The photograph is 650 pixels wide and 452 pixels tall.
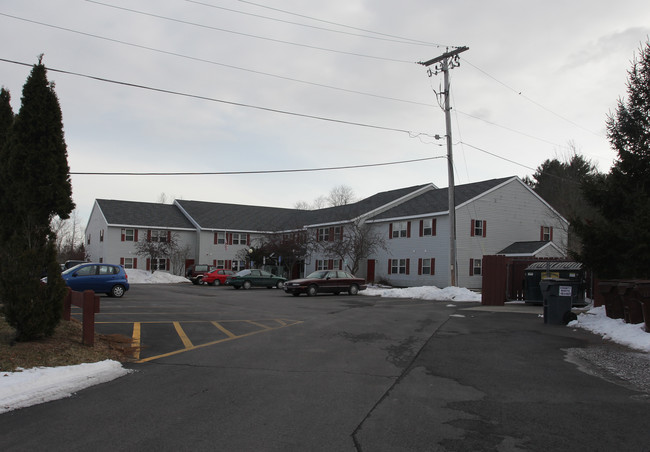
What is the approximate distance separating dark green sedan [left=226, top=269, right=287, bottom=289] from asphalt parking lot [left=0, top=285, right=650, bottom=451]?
22875 millimetres

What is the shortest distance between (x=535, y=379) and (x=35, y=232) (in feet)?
29.2

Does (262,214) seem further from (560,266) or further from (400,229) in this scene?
(560,266)

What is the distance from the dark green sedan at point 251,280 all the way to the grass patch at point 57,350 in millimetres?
24749

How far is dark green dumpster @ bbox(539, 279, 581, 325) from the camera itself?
48.6ft

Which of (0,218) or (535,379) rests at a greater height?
(0,218)

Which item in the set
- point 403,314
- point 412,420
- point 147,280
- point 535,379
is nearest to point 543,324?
point 403,314

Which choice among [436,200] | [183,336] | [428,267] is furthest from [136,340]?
[436,200]

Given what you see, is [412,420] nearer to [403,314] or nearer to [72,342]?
[72,342]

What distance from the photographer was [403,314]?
18.0m

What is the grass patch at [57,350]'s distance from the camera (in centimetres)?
768

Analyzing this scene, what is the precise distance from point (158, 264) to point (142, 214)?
248 inches

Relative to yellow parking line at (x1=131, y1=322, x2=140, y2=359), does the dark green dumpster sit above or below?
above

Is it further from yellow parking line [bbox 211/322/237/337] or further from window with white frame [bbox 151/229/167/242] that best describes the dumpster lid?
window with white frame [bbox 151/229/167/242]

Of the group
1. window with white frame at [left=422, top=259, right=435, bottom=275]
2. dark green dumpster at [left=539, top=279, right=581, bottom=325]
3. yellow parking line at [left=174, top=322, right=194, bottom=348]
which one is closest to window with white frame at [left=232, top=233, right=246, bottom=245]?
window with white frame at [left=422, top=259, right=435, bottom=275]
